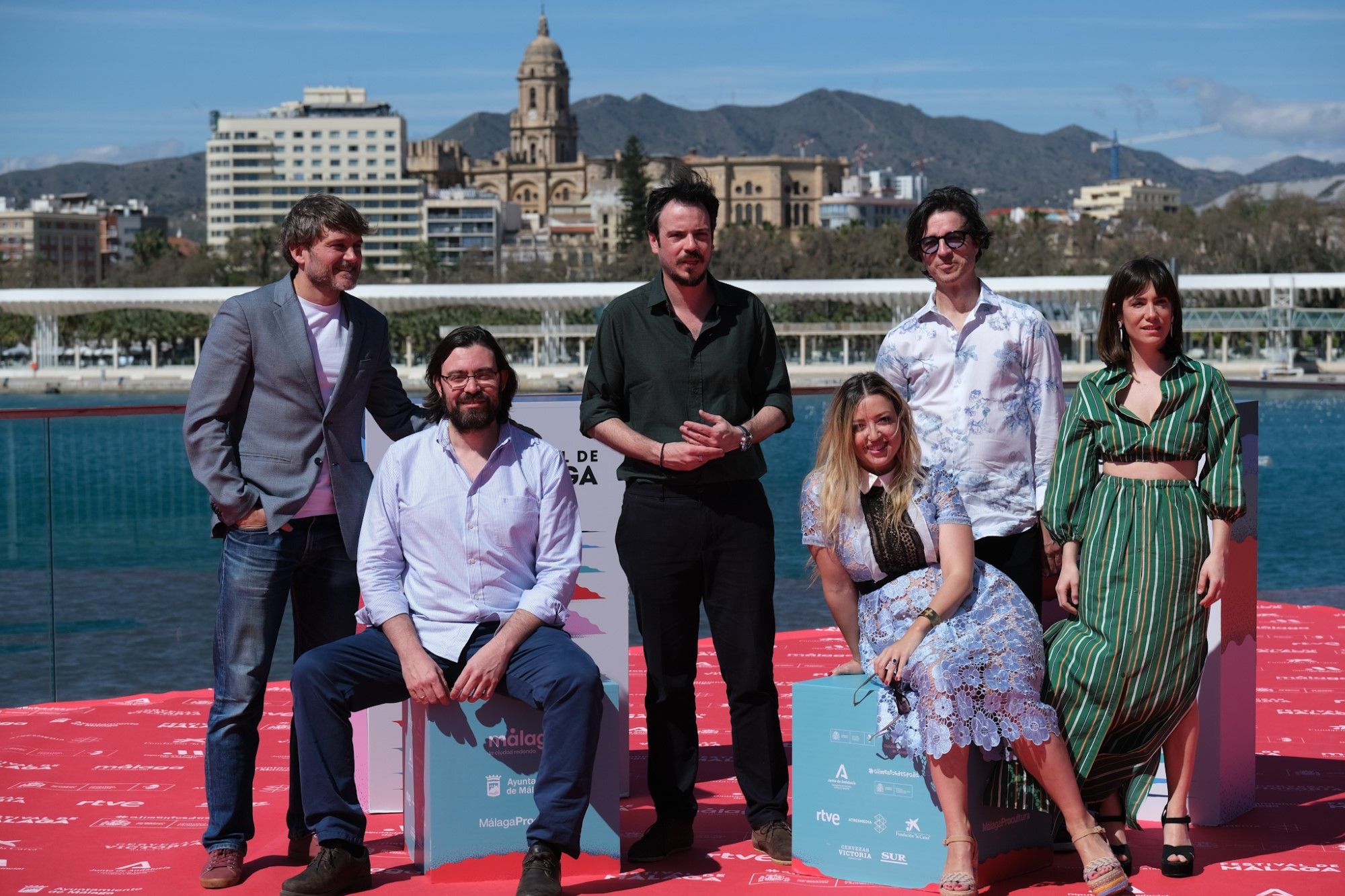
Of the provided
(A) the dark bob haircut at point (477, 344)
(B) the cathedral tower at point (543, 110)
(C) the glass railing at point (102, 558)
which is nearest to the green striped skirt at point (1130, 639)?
(A) the dark bob haircut at point (477, 344)

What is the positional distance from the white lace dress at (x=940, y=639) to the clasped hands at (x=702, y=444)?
196mm

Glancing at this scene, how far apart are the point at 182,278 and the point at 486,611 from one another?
260ft

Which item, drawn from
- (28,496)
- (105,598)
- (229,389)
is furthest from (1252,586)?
(105,598)

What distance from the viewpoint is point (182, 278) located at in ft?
257

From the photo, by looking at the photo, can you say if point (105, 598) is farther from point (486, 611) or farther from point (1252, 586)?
point (1252, 586)

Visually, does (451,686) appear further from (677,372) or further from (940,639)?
(940,639)

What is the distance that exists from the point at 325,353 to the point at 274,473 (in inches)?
11.7

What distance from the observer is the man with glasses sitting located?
3172mm

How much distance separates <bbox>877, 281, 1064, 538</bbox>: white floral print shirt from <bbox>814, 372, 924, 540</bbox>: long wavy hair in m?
0.13

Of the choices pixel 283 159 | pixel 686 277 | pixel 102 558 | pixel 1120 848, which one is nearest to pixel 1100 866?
pixel 1120 848

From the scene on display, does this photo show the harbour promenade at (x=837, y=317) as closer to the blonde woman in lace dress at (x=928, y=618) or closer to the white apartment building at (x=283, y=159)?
the blonde woman in lace dress at (x=928, y=618)

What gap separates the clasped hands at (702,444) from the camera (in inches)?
132

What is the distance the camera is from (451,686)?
327cm

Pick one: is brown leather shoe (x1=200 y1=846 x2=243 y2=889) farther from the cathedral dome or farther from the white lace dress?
the cathedral dome
